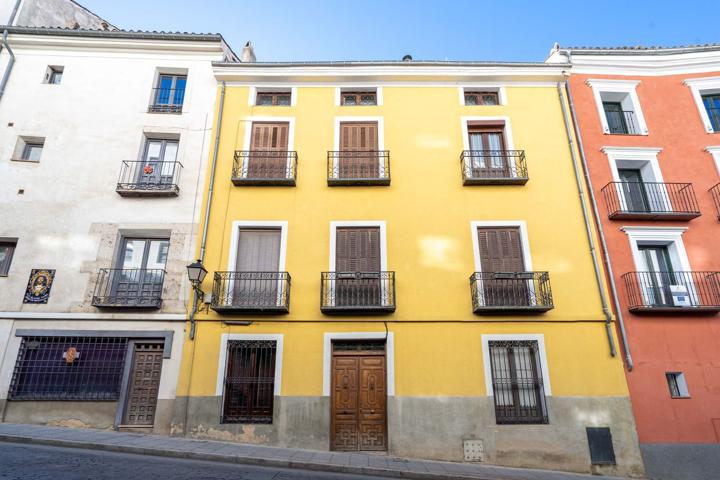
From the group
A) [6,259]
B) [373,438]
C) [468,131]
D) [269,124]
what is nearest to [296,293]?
[373,438]

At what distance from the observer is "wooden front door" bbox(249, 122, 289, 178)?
1246 cm

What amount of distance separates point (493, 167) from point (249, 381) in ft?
31.4

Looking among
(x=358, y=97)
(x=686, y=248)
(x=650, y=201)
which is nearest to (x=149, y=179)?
(x=358, y=97)

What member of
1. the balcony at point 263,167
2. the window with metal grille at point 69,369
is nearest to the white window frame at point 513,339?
the balcony at point 263,167

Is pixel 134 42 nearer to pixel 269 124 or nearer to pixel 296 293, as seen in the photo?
pixel 269 124

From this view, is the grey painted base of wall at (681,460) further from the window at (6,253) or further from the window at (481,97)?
the window at (6,253)

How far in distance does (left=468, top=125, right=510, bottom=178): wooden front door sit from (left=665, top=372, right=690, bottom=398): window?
6974 mm

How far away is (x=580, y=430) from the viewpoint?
32.4 ft

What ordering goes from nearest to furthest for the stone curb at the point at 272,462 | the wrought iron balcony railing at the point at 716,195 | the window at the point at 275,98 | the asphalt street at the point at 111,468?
the asphalt street at the point at 111,468, the stone curb at the point at 272,462, the wrought iron balcony railing at the point at 716,195, the window at the point at 275,98

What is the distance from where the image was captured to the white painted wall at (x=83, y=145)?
11.5 metres

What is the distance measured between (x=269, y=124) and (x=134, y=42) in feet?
A: 18.8

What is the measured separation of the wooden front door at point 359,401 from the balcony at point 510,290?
9.95 ft

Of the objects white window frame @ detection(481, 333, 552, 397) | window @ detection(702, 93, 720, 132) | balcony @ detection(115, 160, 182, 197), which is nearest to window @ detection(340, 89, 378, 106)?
balcony @ detection(115, 160, 182, 197)

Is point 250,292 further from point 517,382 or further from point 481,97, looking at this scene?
point 481,97
